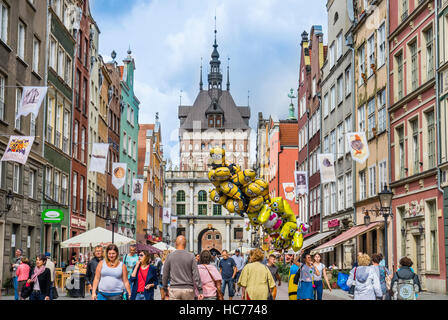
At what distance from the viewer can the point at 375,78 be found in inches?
1283

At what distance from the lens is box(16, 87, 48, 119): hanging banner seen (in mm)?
21156

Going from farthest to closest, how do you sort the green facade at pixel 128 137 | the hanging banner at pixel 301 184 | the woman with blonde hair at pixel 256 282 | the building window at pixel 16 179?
the green facade at pixel 128 137, the hanging banner at pixel 301 184, the building window at pixel 16 179, the woman with blonde hair at pixel 256 282

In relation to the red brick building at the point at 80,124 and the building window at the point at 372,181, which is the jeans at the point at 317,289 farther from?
the red brick building at the point at 80,124

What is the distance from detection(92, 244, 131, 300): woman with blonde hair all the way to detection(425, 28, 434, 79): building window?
17374 millimetres

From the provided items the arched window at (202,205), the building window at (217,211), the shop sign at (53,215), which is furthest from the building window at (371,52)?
the arched window at (202,205)

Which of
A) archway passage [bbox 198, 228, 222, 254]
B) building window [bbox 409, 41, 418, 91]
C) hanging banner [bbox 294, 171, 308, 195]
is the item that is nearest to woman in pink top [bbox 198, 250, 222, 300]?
building window [bbox 409, 41, 418, 91]

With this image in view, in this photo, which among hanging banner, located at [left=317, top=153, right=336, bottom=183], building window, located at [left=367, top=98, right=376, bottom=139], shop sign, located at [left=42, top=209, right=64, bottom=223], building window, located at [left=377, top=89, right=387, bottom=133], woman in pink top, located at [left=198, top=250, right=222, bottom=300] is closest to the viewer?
woman in pink top, located at [left=198, top=250, right=222, bottom=300]

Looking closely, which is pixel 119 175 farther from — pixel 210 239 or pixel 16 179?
pixel 210 239

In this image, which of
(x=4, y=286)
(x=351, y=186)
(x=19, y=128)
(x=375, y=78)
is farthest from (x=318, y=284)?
(x=351, y=186)

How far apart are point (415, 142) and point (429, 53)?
3.55 m

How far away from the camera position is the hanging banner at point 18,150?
22156 mm

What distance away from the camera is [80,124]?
132 ft

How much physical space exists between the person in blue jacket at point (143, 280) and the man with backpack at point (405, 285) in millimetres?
4680

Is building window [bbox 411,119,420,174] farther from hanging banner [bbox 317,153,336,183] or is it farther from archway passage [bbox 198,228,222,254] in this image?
archway passage [bbox 198,228,222,254]
